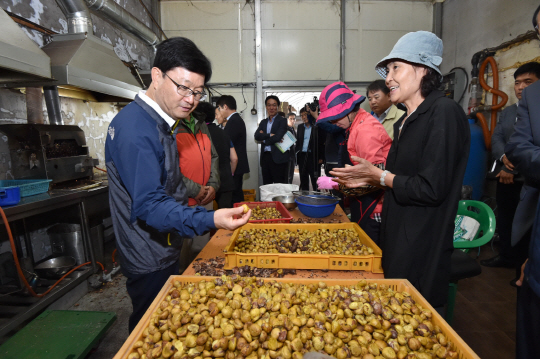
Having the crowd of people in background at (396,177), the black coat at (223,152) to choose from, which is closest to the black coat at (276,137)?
the black coat at (223,152)

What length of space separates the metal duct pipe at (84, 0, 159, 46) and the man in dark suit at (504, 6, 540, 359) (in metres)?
4.63

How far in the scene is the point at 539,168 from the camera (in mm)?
1188

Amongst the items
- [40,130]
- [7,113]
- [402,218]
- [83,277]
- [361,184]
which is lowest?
[83,277]

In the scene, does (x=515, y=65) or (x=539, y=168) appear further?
(x=515, y=65)

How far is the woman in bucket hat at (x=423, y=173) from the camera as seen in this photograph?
123 centimetres

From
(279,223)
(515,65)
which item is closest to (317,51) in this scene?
(515,65)

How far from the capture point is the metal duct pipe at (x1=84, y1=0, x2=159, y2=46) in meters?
3.74

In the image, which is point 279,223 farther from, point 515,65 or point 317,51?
point 317,51

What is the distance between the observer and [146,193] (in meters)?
1.15

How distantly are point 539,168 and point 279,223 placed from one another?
1462mm

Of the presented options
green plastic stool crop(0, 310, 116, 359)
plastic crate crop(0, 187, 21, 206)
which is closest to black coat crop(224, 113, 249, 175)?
plastic crate crop(0, 187, 21, 206)

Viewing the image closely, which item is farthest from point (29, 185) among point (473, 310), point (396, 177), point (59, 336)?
point (473, 310)

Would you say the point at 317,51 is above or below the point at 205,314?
above

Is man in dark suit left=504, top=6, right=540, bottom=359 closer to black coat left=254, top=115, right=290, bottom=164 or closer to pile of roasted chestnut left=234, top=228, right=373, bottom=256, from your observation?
pile of roasted chestnut left=234, top=228, right=373, bottom=256
